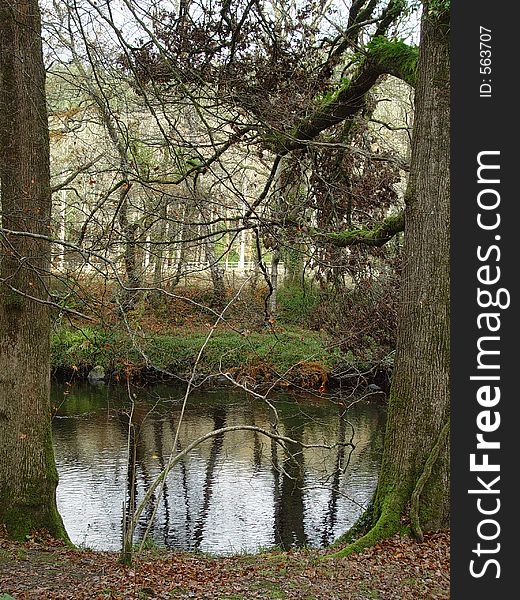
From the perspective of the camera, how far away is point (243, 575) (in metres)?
6.71

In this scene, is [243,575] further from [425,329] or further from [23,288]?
[23,288]

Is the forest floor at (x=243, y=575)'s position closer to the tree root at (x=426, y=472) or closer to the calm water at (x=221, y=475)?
the tree root at (x=426, y=472)

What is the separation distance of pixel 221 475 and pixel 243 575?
22.8 ft

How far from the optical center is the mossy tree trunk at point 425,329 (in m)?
7.29

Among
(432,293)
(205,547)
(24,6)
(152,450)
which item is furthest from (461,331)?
(152,450)

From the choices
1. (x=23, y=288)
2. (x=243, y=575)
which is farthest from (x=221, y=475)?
(x=243, y=575)

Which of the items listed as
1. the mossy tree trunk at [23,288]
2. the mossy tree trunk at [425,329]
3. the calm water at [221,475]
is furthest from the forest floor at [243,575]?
the calm water at [221,475]

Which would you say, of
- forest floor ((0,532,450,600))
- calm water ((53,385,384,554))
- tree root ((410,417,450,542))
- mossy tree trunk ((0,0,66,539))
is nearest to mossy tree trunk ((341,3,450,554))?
tree root ((410,417,450,542))

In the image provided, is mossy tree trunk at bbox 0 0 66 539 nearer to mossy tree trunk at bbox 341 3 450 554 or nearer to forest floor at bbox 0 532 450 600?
forest floor at bbox 0 532 450 600

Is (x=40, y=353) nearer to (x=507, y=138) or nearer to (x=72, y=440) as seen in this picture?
(x=507, y=138)

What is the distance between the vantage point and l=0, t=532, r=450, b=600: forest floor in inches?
230

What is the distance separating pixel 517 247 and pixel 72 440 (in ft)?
40.5

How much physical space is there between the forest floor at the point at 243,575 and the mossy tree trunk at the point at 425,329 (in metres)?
0.40

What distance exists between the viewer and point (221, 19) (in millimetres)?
8375
